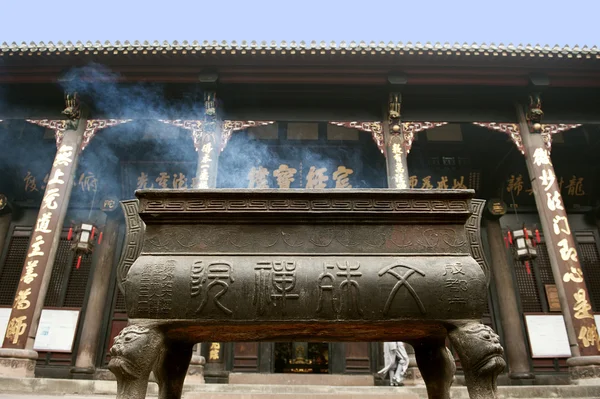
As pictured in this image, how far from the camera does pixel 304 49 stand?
22.3 feet

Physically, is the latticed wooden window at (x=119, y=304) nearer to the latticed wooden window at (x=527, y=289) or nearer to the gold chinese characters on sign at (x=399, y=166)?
the gold chinese characters on sign at (x=399, y=166)

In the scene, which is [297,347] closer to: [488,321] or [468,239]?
→ [488,321]

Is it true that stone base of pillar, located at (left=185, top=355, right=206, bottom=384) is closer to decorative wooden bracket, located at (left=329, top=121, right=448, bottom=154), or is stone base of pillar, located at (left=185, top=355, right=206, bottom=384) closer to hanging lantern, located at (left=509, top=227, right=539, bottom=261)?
decorative wooden bracket, located at (left=329, top=121, right=448, bottom=154)

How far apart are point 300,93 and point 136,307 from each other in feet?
19.5

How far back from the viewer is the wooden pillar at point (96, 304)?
7.97 m

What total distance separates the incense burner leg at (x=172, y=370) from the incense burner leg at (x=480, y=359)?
177 centimetres

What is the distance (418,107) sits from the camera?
299 inches

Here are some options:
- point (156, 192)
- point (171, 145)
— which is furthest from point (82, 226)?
point (156, 192)

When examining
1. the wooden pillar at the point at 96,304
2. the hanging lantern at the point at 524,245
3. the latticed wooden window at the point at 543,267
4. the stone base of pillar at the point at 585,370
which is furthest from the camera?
the latticed wooden window at the point at 543,267

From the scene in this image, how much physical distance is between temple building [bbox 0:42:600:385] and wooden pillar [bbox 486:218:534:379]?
1.1 inches

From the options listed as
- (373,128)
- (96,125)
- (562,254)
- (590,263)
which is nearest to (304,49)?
(373,128)

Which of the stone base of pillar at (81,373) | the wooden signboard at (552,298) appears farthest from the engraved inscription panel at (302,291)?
the wooden signboard at (552,298)

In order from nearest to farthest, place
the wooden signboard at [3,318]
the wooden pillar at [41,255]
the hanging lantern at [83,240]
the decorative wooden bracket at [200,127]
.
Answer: the wooden pillar at [41,255]
the decorative wooden bracket at [200,127]
the hanging lantern at [83,240]
the wooden signboard at [3,318]

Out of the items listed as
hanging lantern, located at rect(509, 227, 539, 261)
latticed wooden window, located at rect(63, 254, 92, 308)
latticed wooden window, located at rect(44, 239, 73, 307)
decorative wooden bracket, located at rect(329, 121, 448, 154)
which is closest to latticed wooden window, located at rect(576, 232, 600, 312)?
hanging lantern, located at rect(509, 227, 539, 261)
